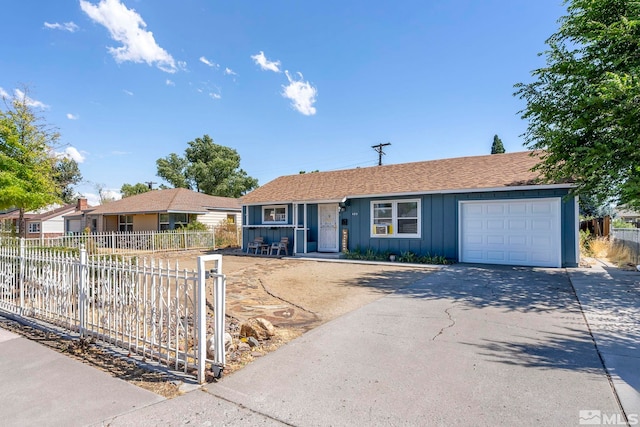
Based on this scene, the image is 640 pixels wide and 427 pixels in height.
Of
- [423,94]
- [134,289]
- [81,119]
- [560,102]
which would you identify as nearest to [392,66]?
[423,94]

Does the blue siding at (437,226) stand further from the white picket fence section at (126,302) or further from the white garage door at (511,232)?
the white picket fence section at (126,302)

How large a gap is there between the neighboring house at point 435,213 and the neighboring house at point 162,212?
7.18m

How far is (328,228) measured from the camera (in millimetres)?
15539

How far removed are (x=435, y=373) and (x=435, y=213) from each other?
9874 mm


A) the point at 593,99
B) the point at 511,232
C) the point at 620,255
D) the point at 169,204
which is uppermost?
the point at 593,99

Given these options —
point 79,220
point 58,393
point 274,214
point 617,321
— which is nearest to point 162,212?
point 274,214

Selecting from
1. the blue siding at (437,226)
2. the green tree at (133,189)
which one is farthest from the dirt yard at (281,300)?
the green tree at (133,189)

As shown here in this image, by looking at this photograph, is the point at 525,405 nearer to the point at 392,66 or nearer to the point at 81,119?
the point at 392,66

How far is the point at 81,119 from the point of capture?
16484 millimetres

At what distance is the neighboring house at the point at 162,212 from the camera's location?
22266 millimetres

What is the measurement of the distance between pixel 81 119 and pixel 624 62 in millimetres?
21336

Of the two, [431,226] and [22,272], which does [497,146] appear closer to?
[431,226]

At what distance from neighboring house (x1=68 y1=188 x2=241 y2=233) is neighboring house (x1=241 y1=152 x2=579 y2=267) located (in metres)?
7.18

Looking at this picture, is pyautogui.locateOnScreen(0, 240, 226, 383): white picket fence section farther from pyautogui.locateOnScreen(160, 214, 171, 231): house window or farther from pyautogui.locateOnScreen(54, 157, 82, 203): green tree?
pyautogui.locateOnScreen(54, 157, 82, 203): green tree
